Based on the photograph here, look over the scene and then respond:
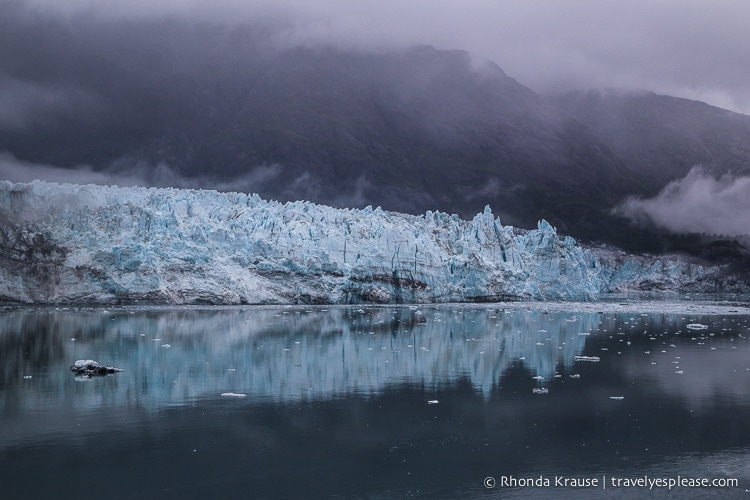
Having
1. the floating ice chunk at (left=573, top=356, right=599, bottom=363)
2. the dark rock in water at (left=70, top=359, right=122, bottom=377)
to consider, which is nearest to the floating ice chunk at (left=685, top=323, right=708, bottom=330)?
the floating ice chunk at (left=573, top=356, right=599, bottom=363)

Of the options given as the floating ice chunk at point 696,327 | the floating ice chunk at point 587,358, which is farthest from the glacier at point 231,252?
the floating ice chunk at point 587,358

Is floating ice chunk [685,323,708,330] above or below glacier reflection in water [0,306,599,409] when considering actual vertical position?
below

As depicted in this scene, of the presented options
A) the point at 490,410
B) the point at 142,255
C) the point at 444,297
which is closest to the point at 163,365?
the point at 490,410

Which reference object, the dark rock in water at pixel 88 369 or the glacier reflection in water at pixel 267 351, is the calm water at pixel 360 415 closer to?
the glacier reflection in water at pixel 267 351

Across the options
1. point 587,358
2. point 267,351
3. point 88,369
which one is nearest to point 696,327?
point 587,358

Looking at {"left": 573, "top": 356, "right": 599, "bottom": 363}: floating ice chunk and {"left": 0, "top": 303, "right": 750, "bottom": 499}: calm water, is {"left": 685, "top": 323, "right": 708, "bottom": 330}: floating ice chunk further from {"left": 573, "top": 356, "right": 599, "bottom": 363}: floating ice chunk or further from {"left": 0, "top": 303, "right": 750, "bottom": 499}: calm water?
{"left": 573, "top": 356, "right": 599, "bottom": 363}: floating ice chunk
